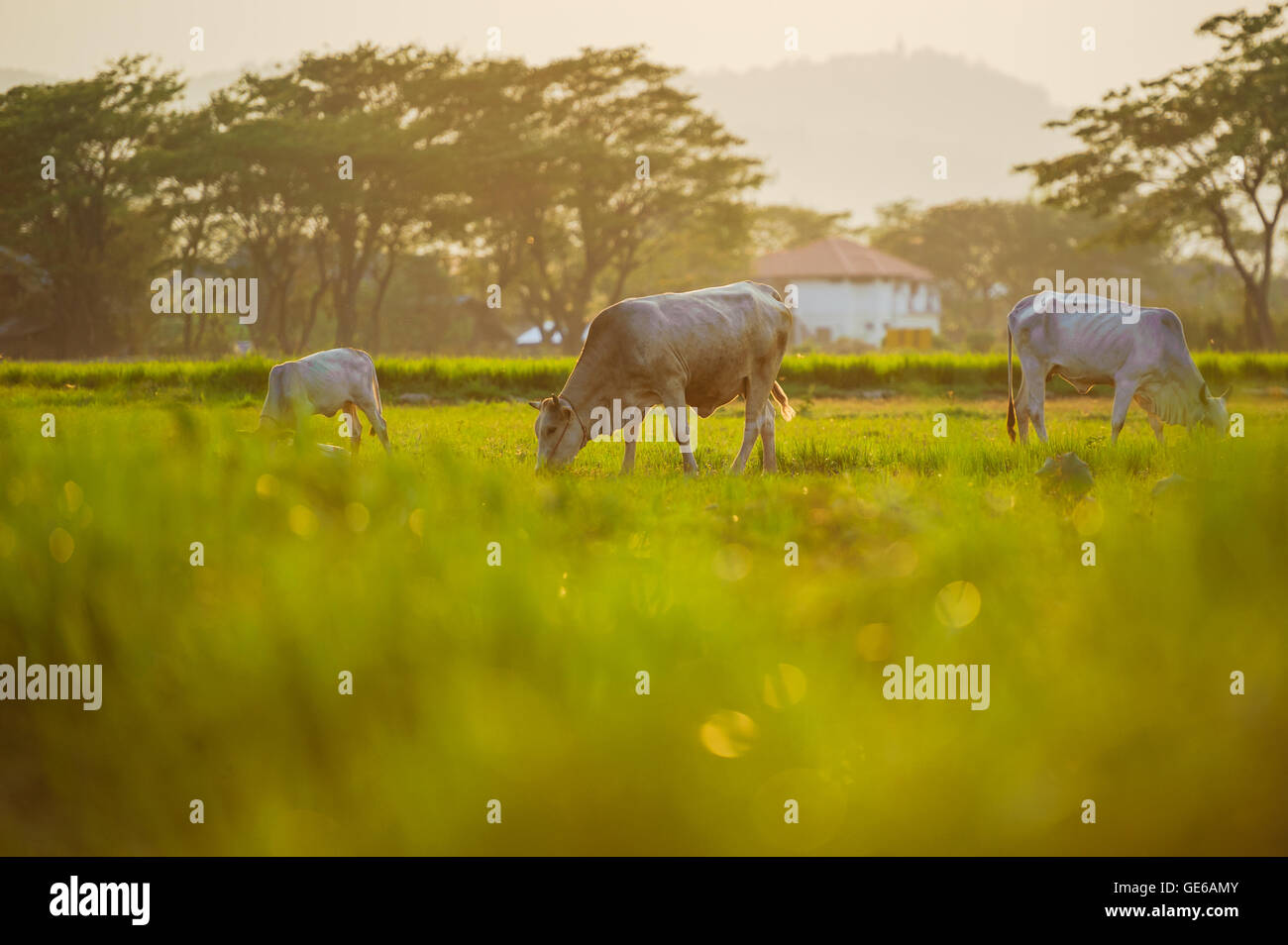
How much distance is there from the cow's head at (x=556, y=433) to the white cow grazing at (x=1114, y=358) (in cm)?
487

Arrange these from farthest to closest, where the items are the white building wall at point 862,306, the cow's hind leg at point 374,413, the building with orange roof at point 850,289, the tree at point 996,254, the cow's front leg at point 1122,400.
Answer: the white building wall at point 862,306 → the tree at point 996,254 → the building with orange roof at point 850,289 → the cow's front leg at point 1122,400 → the cow's hind leg at point 374,413

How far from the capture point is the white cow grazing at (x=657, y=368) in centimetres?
957

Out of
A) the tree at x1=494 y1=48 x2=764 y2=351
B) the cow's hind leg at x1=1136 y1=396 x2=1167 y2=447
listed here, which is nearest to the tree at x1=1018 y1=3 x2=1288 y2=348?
the tree at x1=494 y1=48 x2=764 y2=351

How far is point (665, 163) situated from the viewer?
Answer: 4881cm

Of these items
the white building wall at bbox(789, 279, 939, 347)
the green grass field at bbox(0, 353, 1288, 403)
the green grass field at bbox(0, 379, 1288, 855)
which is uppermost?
the white building wall at bbox(789, 279, 939, 347)

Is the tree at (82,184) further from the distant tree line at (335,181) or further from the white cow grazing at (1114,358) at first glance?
the white cow grazing at (1114,358)

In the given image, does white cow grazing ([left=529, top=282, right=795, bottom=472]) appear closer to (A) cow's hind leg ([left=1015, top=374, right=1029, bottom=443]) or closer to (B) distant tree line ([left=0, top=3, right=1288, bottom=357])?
(A) cow's hind leg ([left=1015, top=374, right=1029, bottom=443])

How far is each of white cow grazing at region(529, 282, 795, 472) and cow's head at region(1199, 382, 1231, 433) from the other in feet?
14.9

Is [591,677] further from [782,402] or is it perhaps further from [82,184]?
[82,184]

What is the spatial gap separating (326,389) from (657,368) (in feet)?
11.4

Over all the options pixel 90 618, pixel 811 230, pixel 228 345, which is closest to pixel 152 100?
pixel 228 345

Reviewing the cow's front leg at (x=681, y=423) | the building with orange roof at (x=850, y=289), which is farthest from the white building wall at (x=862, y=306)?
the cow's front leg at (x=681, y=423)

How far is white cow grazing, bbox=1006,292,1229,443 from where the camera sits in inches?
455

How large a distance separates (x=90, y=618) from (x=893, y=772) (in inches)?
104
